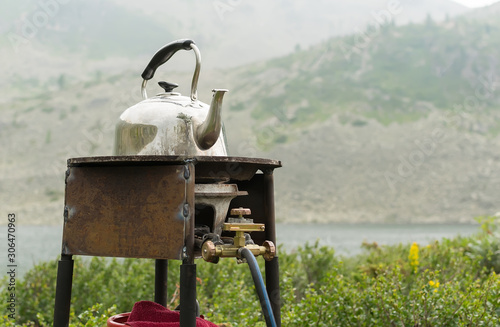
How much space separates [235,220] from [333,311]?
1852mm

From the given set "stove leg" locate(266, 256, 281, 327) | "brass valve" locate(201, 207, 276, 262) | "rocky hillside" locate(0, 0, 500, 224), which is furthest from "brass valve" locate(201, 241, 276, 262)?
"rocky hillside" locate(0, 0, 500, 224)

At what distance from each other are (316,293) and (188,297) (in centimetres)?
216

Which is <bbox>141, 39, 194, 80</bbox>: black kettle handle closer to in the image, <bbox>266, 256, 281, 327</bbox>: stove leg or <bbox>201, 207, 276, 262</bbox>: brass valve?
<bbox>201, 207, 276, 262</bbox>: brass valve

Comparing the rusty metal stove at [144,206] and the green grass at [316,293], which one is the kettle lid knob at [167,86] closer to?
the rusty metal stove at [144,206]

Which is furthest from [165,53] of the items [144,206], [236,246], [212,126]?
[236,246]

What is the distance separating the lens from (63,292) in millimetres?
3029

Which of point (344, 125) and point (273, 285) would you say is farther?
point (344, 125)

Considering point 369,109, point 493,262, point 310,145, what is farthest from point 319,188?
point 493,262

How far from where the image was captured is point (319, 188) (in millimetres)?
59656

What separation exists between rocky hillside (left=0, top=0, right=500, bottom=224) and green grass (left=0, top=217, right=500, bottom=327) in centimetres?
4327

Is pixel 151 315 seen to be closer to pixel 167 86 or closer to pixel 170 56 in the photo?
pixel 167 86

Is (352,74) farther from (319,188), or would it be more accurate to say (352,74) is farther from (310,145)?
(319,188)

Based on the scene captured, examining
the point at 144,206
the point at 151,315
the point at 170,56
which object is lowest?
the point at 151,315

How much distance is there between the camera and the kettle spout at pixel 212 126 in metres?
2.92
